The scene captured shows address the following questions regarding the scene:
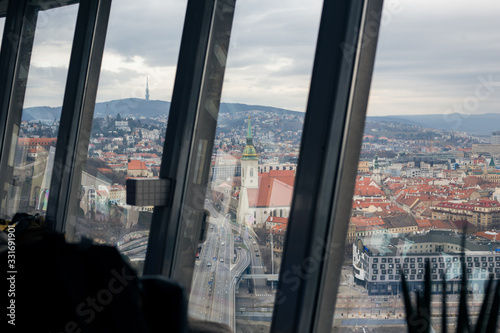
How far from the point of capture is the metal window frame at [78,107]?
4723 millimetres

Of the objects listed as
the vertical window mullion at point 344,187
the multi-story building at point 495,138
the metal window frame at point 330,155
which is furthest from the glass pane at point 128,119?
the multi-story building at point 495,138

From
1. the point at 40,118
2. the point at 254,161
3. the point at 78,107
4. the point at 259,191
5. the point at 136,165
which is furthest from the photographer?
the point at 40,118

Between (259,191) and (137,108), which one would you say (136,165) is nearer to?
(137,108)

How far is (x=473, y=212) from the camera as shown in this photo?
1995mm

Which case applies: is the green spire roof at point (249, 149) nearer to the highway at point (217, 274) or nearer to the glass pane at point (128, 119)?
the highway at point (217, 274)

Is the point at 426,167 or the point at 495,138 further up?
the point at 495,138

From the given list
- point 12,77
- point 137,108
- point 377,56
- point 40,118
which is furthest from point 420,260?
point 12,77

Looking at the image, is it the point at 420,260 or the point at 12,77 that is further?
the point at 12,77

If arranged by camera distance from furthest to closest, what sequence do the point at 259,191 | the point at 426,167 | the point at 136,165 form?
the point at 136,165, the point at 259,191, the point at 426,167

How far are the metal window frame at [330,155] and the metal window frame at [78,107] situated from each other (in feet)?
9.79

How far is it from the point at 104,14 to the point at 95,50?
36 centimetres

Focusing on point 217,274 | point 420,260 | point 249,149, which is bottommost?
point 217,274

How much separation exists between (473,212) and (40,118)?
16.3 feet

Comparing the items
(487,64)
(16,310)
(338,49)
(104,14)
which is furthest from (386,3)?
(104,14)
